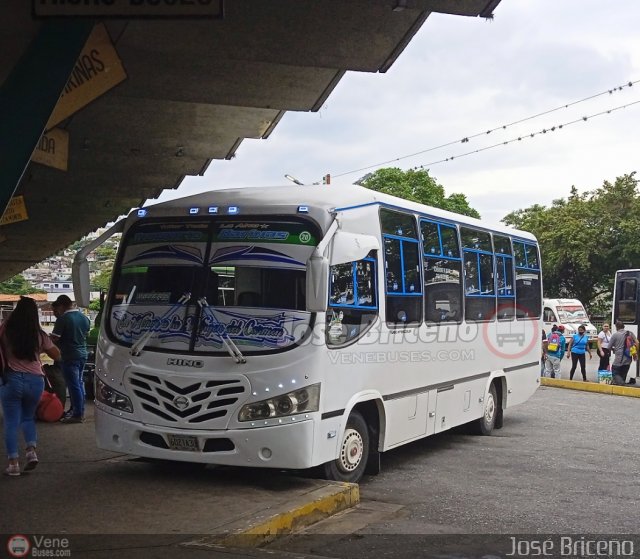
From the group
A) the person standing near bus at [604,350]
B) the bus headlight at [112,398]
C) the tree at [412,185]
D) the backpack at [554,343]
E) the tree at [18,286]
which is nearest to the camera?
the bus headlight at [112,398]

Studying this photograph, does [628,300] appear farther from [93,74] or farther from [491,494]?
[93,74]

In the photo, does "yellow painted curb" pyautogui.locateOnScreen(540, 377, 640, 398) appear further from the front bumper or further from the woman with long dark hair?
the woman with long dark hair

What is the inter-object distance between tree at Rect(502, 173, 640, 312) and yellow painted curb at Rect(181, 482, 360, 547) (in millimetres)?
37680

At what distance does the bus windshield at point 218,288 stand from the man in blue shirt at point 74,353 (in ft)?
12.9

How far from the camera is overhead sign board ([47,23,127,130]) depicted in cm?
925

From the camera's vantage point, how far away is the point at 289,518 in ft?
22.3

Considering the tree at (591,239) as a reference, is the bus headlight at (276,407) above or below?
below

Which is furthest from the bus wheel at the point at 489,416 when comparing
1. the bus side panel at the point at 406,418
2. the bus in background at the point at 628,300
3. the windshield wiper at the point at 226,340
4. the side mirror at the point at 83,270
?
the bus in background at the point at 628,300

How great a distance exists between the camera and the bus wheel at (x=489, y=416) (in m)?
12.7

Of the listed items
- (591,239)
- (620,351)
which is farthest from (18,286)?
(620,351)

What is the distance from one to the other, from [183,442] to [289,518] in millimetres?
1407

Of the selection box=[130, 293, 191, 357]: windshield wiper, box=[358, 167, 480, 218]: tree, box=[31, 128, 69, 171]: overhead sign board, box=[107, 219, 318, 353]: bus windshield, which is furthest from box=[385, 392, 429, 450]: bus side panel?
box=[358, 167, 480, 218]: tree

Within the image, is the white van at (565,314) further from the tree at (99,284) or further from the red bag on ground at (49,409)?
the red bag on ground at (49,409)

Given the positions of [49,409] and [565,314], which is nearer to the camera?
[49,409]
